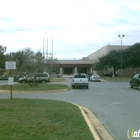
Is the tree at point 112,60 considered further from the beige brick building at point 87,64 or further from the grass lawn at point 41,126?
the grass lawn at point 41,126

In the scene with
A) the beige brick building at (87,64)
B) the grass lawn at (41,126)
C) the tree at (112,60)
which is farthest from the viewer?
the beige brick building at (87,64)

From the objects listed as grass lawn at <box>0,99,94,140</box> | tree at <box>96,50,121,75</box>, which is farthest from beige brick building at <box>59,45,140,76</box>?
grass lawn at <box>0,99,94,140</box>

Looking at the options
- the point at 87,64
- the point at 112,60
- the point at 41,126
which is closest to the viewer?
the point at 41,126

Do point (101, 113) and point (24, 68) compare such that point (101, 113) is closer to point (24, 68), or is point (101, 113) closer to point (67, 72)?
point (24, 68)

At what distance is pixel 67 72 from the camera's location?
119 metres

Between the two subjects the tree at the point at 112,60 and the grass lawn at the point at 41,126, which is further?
the tree at the point at 112,60

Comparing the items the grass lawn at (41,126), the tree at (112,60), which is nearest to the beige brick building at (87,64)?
the tree at (112,60)

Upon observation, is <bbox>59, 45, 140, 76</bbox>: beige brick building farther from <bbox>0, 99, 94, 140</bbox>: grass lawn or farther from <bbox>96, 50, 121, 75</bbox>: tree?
<bbox>0, 99, 94, 140</bbox>: grass lawn

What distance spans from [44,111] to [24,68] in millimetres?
22446

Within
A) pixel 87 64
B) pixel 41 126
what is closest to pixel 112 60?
pixel 87 64

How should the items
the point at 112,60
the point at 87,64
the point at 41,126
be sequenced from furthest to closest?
the point at 87,64 < the point at 112,60 < the point at 41,126

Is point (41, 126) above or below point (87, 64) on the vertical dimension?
below

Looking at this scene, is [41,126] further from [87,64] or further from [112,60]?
[87,64]

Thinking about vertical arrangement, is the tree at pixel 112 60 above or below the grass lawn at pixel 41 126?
above
